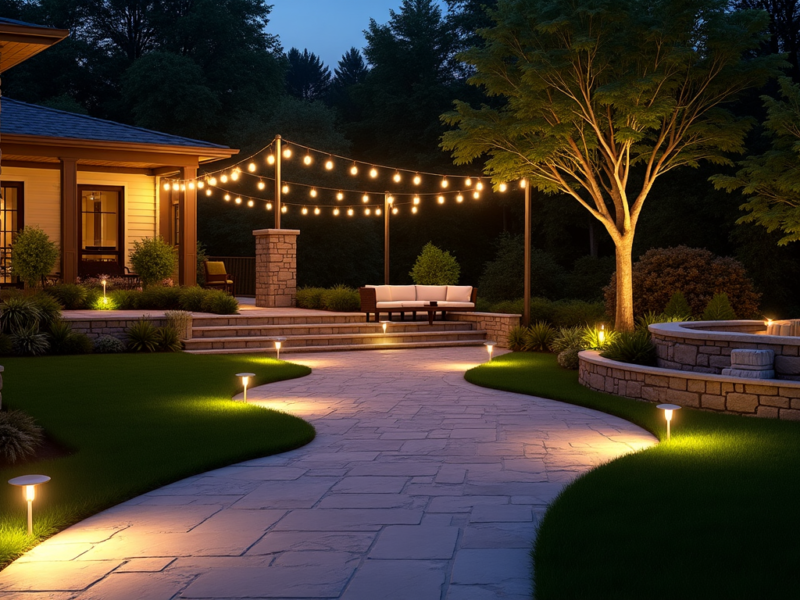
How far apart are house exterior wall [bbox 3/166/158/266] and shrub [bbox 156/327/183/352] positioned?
6.41m

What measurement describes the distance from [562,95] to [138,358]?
8.08m

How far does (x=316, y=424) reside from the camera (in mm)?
8477

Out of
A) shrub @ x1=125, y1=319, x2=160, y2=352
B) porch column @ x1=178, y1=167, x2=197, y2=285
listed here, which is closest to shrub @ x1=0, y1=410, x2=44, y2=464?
shrub @ x1=125, y1=319, x2=160, y2=352

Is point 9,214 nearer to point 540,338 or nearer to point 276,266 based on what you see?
point 276,266

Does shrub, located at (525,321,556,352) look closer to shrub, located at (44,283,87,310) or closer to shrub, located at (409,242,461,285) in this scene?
shrub, located at (409,242,461,285)

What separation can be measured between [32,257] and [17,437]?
38.6ft

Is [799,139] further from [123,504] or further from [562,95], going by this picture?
[123,504]

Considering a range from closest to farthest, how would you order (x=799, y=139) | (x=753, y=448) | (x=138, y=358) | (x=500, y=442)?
1. (x=753, y=448)
2. (x=500, y=442)
3. (x=799, y=139)
4. (x=138, y=358)

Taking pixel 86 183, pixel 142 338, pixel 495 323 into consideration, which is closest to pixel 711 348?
pixel 495 323

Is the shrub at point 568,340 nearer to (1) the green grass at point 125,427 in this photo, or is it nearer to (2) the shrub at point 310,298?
(1) the green grass at point 125,427

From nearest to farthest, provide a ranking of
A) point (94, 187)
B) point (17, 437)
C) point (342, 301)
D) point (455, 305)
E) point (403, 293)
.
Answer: point (17, 437), point (455, 305), point (342, 301), point (403, 293), point (94, 187)

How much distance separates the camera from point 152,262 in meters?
19.0

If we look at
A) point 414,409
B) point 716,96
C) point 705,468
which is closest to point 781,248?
point 716,96

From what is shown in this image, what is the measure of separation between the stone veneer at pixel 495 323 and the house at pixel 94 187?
252 inches
